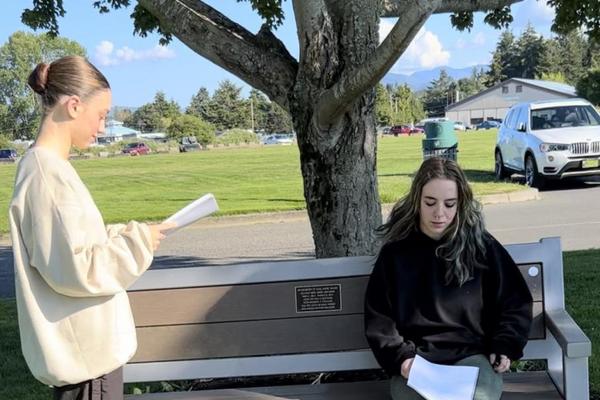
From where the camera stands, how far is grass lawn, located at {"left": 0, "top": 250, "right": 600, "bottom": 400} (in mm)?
4215

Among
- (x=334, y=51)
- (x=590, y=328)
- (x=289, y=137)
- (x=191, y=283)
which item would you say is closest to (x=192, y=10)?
(x=334, y=51)

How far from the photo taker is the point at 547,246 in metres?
3.24

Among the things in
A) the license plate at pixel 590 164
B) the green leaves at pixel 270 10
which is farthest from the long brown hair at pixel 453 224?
the license plate at pixel 590 164

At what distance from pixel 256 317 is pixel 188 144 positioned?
6377 centimetres

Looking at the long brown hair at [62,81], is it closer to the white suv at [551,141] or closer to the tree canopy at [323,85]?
the tree canopy at [323,85]

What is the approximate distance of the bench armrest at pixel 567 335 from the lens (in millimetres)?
2770

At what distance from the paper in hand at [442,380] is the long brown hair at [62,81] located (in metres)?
1.66

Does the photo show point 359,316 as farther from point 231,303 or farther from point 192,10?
point 192,10

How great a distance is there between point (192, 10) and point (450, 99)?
135 m

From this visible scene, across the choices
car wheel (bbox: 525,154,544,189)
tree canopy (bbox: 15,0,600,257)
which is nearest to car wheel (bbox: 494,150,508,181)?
car wheel (bbox: 525,154,544,189)

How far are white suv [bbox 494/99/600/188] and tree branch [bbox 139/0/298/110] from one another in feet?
35.6

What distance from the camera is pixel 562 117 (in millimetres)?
14664

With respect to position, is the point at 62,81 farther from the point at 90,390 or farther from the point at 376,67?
the point at 376,67

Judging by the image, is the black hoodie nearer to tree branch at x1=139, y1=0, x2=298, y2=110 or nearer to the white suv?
tree branch at x1=139, y1=0, x2=298, y2=110
